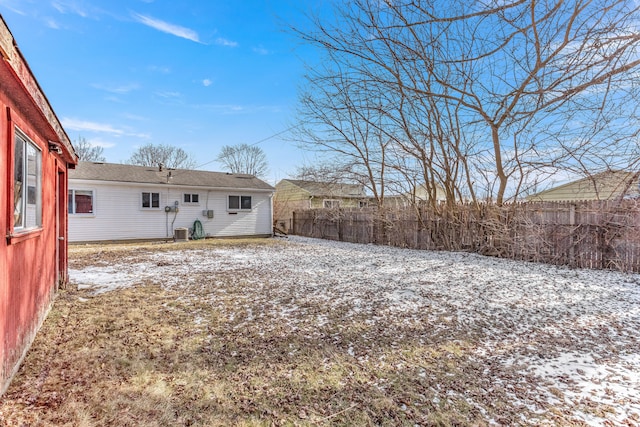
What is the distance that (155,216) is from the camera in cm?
1286

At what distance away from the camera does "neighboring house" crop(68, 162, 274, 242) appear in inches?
452

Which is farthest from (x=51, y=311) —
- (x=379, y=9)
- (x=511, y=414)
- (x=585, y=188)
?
(x=585, y=188)

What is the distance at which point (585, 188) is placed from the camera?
7301 mm

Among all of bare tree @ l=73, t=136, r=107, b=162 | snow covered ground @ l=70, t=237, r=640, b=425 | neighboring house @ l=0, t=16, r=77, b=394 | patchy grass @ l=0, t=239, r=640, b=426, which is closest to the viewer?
patchy grass @ l=0, t=239, r=640, b=426

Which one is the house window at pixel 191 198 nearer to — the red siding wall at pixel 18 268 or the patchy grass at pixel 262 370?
the patchy grass at pixel 262 370

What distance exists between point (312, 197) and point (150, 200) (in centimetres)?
1019

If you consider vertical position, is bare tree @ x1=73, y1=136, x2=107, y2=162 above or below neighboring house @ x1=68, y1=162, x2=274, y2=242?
above

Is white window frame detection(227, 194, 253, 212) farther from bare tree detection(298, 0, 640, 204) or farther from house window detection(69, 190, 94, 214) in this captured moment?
bare tree detection(298, 0, 640, 204)

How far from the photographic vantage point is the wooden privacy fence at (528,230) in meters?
6.61

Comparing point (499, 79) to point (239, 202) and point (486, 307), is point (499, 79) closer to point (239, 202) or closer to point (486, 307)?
point (486, 307)

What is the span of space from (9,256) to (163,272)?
14.8ft

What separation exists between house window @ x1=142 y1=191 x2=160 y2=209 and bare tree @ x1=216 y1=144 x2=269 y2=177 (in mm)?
19993

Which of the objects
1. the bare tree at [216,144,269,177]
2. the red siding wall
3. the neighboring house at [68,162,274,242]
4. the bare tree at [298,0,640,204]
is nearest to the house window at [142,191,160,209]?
the neighboring house at [68,162,274,242]

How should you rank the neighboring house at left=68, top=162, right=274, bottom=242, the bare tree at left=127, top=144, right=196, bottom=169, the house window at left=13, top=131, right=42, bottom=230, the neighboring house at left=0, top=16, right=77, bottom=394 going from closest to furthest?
the neighboring house at left=0, top=16, right=77, bottom=394, the house window at left=13, top=131, right=42, bottom=230, the neighboring house at left=68, top=162, right=274, bottom=242, the bare tree at left=127, top=144, right=196, bottom=169
